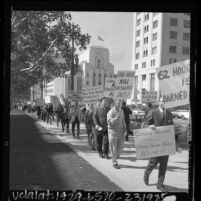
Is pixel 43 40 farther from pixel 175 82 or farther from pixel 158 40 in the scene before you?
pixel 175 82

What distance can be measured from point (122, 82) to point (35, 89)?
238 inches

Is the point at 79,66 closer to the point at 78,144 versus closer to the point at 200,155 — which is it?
the point at 200,155

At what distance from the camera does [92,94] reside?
10562 mm

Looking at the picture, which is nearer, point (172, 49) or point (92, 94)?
point (172, 49)

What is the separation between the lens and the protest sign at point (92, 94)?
10.5 metres

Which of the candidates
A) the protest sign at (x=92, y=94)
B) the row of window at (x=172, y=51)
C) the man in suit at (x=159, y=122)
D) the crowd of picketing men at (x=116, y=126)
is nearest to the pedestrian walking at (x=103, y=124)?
the crowd of picketing men at (x=116, y=126)

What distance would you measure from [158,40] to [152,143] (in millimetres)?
1893

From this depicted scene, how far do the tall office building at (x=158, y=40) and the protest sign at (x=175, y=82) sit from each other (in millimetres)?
163

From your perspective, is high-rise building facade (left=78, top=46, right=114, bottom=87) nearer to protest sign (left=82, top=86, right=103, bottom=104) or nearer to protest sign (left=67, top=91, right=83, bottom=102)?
protest sign (left=82, top=86, right=103, bottom=104)

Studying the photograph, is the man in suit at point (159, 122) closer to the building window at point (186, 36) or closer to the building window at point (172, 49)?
the building window at point (172, 49)

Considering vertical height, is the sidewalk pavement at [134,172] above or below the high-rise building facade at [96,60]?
below

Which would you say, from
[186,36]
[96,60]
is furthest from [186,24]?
[96,60]

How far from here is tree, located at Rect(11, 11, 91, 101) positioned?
21.0ft

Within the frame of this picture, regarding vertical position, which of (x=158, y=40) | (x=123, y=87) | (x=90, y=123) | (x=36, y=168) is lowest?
(x=36, y=168)
